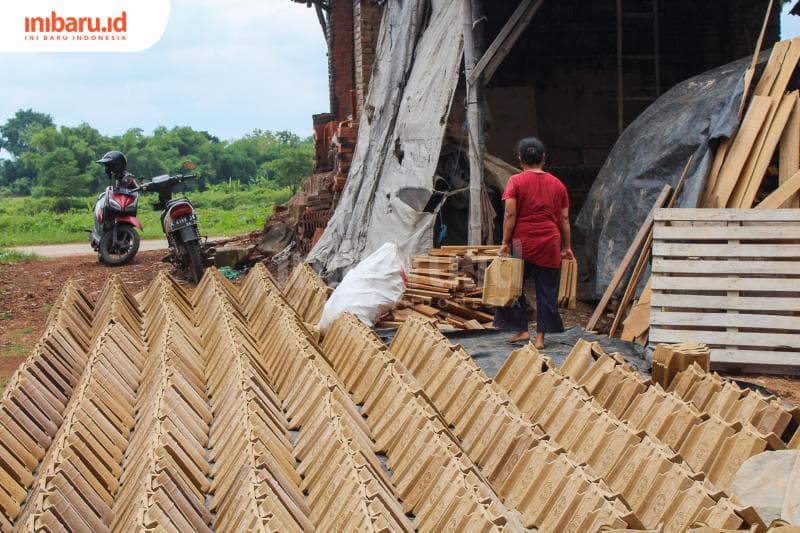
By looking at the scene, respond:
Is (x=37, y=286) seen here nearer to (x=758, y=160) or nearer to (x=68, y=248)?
(x=68, y=248)

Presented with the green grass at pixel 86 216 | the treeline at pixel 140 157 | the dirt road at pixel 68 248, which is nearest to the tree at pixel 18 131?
the treeline at pixel 140 157

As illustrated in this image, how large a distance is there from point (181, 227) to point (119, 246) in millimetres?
2827

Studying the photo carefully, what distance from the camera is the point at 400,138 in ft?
31.9

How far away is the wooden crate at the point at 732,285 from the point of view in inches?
256

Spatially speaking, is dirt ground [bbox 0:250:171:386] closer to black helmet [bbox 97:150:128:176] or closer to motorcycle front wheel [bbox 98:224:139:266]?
motorcycle front wheel [bbox 98:224:139:266]

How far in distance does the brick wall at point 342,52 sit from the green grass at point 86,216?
15.0ft

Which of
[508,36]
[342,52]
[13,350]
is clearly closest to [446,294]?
[508,36]

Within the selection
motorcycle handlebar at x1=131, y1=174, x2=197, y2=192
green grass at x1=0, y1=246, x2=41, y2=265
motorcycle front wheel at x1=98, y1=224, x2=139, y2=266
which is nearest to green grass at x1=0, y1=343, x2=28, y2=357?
motorcycle handlebar at x1=131, y1=174, x2=197, y2=192

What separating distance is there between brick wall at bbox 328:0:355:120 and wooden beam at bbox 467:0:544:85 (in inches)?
247

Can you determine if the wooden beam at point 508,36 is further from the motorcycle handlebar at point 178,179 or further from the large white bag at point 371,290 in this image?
the motorcycle handlebar at point 178,179

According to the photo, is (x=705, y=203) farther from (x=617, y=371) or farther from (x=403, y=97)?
(x=403, y=97)

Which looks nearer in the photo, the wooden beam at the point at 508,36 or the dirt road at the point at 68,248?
the wooden beam at the point at 508,36

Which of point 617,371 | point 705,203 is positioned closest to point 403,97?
point 705,203

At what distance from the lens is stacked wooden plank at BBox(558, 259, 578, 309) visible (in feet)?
21.9
